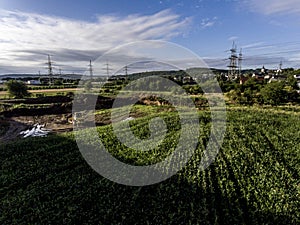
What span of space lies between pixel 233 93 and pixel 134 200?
2208 cm

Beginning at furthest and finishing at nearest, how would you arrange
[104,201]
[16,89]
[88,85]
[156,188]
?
[88,85] < [16,89] < [156,188] < [104,201]

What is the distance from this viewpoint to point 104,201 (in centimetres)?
629

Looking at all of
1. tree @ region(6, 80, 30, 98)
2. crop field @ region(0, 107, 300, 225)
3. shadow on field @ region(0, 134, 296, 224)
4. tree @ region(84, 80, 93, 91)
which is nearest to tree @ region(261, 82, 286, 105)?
crop field @ region(0, 107, 300, 225)

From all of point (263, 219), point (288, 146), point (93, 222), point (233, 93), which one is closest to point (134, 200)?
point (93, 222)

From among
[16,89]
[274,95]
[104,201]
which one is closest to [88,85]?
[16,89]

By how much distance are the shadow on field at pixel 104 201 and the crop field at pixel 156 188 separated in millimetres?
23

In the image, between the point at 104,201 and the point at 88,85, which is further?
the point at 88,85

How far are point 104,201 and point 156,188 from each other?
159 centimetres

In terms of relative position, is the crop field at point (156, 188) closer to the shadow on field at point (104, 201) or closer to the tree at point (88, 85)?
the shadow on field at point (104, 201)

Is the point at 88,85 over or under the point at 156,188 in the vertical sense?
over

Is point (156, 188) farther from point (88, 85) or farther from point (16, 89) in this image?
point (88, 85)

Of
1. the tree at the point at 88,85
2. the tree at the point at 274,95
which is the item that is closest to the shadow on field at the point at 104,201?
the tree at the point at 274,95

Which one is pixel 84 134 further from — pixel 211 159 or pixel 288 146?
pixel 288 146

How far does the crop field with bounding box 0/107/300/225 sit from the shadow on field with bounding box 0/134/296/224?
2cm
